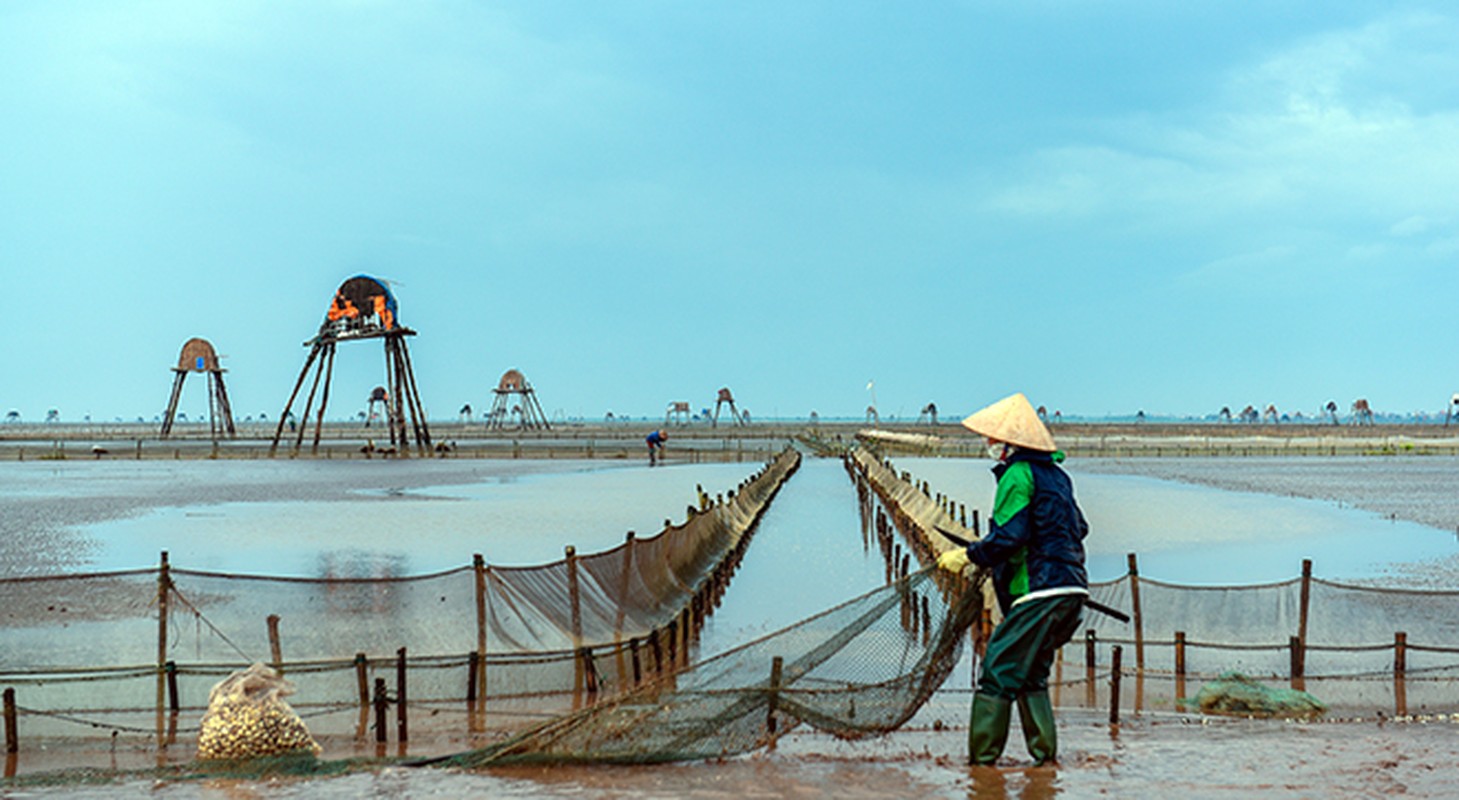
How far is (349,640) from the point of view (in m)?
9.33

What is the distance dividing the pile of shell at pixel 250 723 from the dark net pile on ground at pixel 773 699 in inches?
48.0

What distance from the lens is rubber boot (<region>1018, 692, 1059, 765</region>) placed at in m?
6.06

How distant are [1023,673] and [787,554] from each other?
15054 mm

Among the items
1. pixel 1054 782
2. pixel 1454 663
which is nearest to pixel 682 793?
pixel 1054 782

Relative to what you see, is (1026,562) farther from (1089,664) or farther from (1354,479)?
(1354,479)

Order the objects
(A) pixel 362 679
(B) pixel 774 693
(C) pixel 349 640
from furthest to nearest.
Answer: (C) pixel 349 640 < (A) pixel 362 679 < (B) pixel 774 693

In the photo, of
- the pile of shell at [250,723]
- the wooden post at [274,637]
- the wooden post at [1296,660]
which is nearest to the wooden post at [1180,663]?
the wooden post at [1296,660]

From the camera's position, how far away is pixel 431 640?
10.5 m

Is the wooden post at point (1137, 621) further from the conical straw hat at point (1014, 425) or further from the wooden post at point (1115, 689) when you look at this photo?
the conical straw hat at point (1014, 425)

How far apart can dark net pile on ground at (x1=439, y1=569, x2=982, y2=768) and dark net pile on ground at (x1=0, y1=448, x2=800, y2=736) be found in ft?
8.07

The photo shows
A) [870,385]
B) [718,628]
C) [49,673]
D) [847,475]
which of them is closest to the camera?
[49,673]

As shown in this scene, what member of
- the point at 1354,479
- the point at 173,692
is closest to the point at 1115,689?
the point at 173,692

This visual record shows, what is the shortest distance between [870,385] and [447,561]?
105 meters

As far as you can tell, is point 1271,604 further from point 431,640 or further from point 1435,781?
point 431,640
